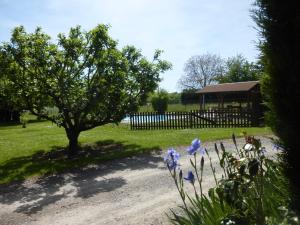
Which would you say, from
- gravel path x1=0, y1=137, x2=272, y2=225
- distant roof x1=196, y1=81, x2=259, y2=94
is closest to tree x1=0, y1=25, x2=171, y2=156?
gravel path x1=0, y1=137, x2=272, y2=225

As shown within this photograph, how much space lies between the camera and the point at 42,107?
13383 millimetres

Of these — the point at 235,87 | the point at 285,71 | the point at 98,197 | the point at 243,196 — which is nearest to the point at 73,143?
the point at 98,197

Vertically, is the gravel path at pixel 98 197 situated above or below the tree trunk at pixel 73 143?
below

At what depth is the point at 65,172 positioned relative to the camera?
10.9 meters

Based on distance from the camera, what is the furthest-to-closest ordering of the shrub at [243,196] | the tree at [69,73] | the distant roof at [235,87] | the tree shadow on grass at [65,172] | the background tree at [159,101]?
1. the background tree at [159,101]
2. the distant roof at [235,87]
3. the tree at [69,73]
4. the tree shadow on grass at [65,172]
5. the shrub at [243,196]

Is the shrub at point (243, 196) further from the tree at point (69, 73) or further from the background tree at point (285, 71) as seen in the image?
the tree at point (69, 73)

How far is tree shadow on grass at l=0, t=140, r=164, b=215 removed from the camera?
8570mm

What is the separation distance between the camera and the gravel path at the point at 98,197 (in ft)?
22.6

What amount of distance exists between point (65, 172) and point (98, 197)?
2.98m

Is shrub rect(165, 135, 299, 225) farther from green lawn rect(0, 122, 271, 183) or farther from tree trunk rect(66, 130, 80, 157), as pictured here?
tree trunk rect(66, 130, 80, 157)

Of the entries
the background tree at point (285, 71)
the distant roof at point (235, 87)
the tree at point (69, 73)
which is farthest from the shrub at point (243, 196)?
the distant roof at point (235, 87)

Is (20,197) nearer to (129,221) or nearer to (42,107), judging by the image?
(129,221)

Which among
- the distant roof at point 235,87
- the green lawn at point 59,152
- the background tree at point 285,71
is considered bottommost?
the green lawn at point 59,152

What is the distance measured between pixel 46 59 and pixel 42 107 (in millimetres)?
1730
